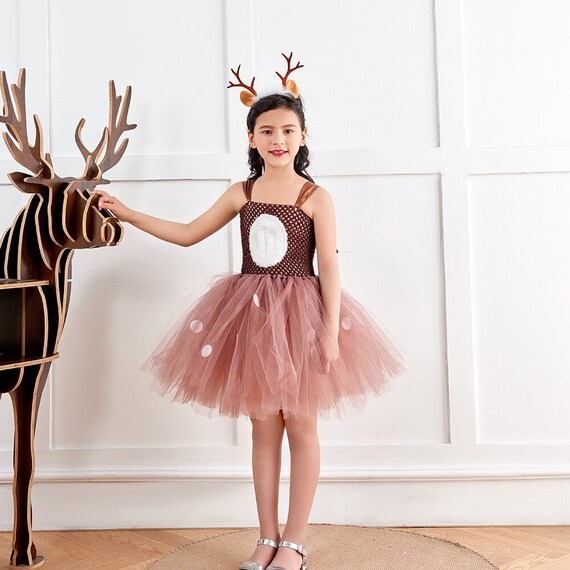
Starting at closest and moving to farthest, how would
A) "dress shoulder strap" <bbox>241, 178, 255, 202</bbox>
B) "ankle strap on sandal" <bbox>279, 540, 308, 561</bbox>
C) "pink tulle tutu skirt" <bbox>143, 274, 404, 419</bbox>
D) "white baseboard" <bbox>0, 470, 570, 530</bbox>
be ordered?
"pink tulle tutu skirt" <bbox>143, 274, 404, 419</bbox>
"ankle strap on sandal" <bbox>279, 540, 308, 561</bbox>
"dress shoulder strap" <bbox>241, 178, 255, 202</bbox>
"white baseboard" <bbox>0, 470, 570, 530</bbox>

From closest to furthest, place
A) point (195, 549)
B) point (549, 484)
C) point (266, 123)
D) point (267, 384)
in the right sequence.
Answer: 1. point (267, 384)
2. point (266, 123)
3. point (195, 549)
4. point (549, 484)

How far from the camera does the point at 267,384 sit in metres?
1.63

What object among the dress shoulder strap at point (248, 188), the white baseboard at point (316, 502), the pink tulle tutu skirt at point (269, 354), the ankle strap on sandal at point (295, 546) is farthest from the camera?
the white baseboard at point (316, 502)

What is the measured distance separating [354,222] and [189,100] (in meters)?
0.64

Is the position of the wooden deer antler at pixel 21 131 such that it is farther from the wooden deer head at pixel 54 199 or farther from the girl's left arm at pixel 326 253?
the girl's left arm at pixel 326 253

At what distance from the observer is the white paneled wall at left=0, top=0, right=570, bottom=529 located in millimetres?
2139

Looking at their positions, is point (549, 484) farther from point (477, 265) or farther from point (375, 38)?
point (375, 38)

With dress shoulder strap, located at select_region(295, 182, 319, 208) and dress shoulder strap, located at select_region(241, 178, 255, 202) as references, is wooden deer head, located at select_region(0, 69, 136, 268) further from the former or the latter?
dress shoulder strap, located at select_region(295, 182, 319, 208)

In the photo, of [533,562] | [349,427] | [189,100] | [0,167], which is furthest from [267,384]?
[0,167]

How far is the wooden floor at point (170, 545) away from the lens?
1.85 meters

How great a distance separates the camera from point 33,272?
1.80m

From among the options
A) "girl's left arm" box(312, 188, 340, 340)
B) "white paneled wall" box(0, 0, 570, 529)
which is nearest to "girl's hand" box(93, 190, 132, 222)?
"white paneled wall" box(0, 0, 570, 529)

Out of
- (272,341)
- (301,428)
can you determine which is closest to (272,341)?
(272,341)

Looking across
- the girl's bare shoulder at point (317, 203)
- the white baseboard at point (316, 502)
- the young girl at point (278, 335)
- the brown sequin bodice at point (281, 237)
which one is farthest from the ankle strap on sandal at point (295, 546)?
the girl's bare shoulder at point (317, 203)
